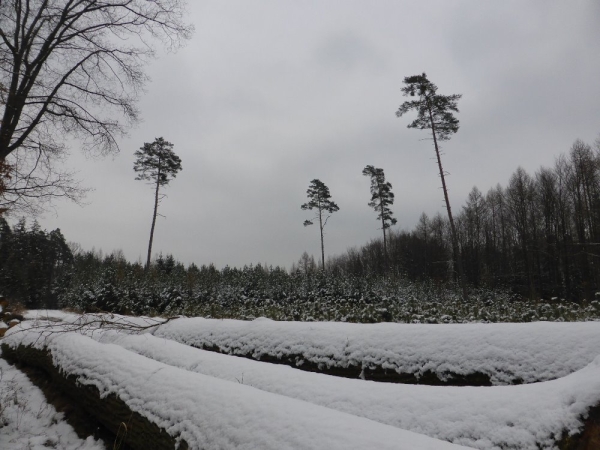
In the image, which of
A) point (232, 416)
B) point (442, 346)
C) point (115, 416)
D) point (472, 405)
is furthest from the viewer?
point (442, 346)

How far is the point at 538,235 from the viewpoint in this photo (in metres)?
26.2

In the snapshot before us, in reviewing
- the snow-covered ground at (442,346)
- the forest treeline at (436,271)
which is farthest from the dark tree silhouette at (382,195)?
the snow-covered ground at (442,346)

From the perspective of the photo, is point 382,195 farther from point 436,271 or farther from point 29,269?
point 29,269

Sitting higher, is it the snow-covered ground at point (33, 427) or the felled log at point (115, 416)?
the felled log at point (115, 416)

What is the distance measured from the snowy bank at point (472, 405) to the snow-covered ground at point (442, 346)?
A: 1.19 meters

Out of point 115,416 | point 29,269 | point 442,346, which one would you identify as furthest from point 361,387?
point 29,269

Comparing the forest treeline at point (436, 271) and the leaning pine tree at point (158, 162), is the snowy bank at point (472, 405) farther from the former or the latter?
the leaning pine tree at point (158, 162)

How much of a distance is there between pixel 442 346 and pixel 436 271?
1483 inches

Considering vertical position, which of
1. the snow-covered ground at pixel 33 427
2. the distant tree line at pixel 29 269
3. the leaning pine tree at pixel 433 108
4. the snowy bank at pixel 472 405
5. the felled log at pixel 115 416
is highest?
the leaning pine tree at pixel 433 108

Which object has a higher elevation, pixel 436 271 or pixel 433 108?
pixel 433 108

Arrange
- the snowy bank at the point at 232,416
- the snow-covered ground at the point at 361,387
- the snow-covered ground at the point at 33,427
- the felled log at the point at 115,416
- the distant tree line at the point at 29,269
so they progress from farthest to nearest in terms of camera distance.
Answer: the distant tree line at the point at 29,269
the snow-covered ground at the point at 33,427
the felled log at the point at 115,416
the snow-covered ground at the point at 361,387
the snowy bank at the point at 232,416

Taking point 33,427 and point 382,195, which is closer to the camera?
point 33,427

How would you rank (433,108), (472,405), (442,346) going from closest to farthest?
1. (472,405)
2. (442,346)
3. (433,108)

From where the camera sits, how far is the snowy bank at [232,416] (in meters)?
1.77
